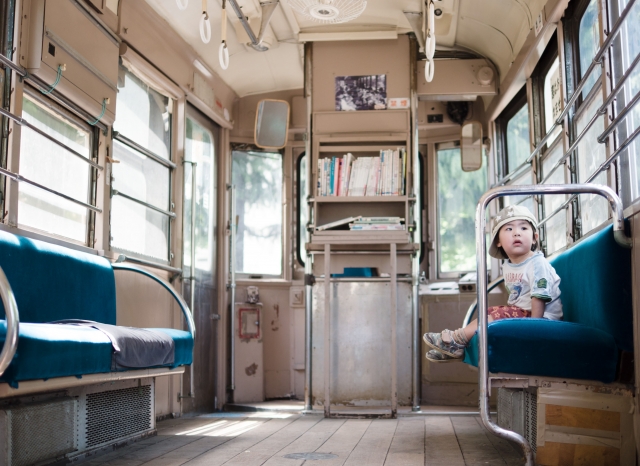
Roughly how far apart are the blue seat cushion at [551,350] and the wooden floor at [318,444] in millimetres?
516

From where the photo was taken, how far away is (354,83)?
5.44m

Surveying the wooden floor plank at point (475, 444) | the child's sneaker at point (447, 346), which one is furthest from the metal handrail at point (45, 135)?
the wooden floor plank at point (475, 444)

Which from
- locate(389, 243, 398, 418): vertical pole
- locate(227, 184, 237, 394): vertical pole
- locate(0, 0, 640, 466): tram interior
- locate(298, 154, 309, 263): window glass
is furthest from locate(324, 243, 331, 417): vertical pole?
locate(298, 154, 309, 263): window glass

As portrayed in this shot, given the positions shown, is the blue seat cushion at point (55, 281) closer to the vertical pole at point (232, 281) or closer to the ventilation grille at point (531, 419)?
the ventilation grille at point (531, 419)

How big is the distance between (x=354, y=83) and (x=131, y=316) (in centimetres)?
246

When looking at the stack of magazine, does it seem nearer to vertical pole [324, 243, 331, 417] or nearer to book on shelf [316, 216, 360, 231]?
book on shelf [316, 216, 360, 231]

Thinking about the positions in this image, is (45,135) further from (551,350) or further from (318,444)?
(551,350)

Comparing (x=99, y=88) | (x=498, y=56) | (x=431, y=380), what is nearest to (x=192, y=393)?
(x=431, y=380)

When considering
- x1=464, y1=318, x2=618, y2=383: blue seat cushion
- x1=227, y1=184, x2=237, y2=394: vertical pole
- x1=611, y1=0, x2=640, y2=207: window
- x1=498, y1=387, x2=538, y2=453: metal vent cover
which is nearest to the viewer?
x1=464, y1=318, x2=618, y2=383: blue seat cushion

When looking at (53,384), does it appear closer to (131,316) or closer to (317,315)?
(131,316)

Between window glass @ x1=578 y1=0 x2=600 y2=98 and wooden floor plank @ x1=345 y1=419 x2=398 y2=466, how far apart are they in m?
1.98

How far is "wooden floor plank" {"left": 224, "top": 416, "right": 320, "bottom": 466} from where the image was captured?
2797 millimetres

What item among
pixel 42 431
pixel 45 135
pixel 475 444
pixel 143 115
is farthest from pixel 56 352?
pixel 143 115

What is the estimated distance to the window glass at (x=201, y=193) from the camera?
209 inches
